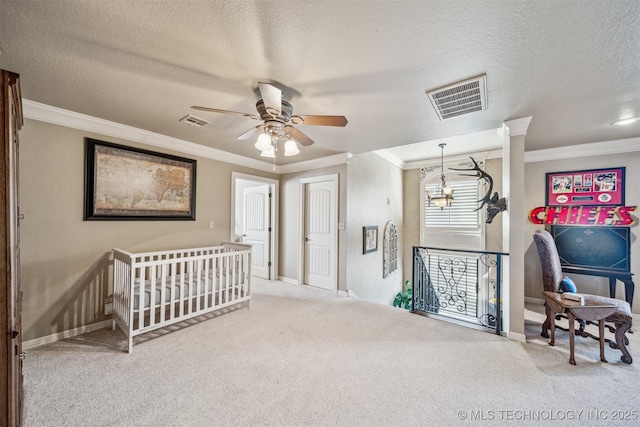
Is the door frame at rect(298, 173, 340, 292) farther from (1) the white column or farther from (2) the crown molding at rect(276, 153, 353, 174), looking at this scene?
(1) the white column

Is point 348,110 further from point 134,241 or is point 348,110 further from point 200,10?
point 134,241

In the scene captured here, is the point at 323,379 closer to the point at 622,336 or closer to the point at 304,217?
the point at 622,336

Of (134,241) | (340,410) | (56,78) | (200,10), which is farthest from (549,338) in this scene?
(56,78)

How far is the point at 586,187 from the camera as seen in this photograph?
3.55 m

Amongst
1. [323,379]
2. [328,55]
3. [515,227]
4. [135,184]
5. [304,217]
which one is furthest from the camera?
[304,217]

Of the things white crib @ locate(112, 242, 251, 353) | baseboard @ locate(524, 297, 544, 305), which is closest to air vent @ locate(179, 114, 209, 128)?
white crib @ locate(112, 242, 251, 353)

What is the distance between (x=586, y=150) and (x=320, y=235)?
4171 millimetres

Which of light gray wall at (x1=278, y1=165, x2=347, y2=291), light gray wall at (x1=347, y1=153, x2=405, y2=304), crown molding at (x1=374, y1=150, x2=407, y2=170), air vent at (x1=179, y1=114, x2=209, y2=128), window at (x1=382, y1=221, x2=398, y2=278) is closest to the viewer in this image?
air vent at (x1=179, y1=114, x2=209, y2=128)

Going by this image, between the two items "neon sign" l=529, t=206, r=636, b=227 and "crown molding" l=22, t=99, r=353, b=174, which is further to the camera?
"neon sign" l=529, t=206, r=636, b=227

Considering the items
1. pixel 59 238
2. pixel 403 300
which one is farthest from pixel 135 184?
pixel 403 300

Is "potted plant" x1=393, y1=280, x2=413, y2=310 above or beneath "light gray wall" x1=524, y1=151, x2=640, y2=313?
beneath

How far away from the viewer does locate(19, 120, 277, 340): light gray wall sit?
7.73ft

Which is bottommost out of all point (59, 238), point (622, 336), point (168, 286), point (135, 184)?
point (622, 336)

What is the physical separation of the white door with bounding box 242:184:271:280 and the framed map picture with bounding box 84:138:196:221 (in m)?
1.64
